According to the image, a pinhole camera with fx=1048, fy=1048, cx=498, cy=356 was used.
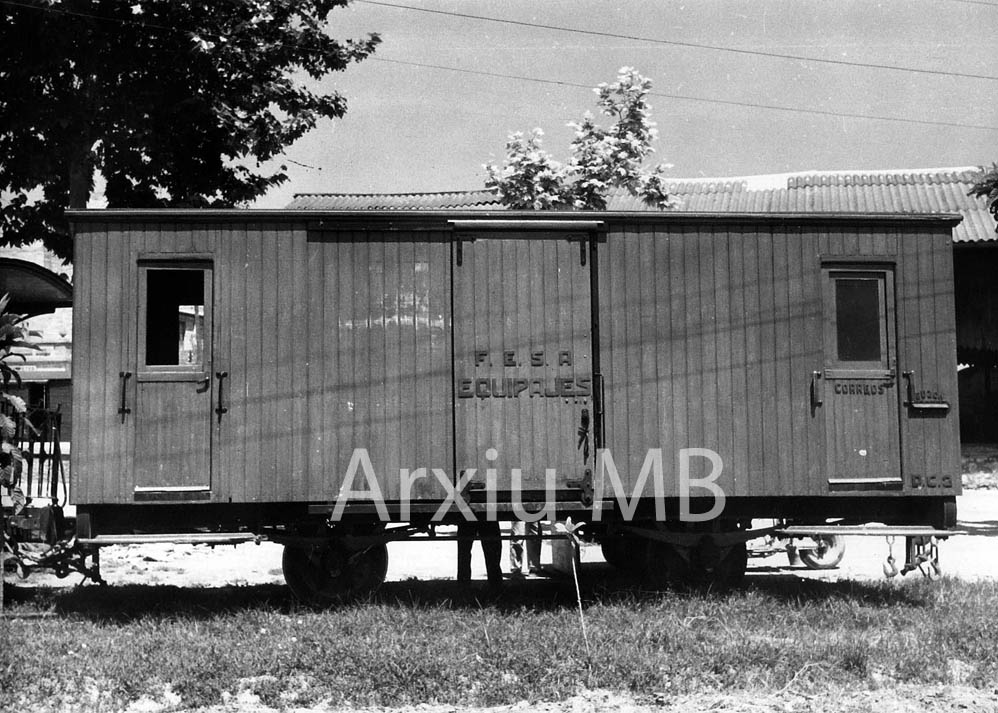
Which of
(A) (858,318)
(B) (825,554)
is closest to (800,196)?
(B) (825,554)

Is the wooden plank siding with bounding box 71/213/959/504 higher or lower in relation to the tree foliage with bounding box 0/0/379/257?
lower

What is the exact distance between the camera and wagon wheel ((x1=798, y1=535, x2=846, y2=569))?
1166 centimetres

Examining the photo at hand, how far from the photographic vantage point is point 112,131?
16781mm

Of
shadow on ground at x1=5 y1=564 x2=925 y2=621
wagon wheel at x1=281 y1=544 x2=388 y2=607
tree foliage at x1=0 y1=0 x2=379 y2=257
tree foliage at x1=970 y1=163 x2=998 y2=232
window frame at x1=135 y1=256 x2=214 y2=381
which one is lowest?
shadow on ground at x1=5 y1=564 x2=925 y2=621

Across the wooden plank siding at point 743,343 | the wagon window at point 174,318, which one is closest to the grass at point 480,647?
the wooden plank siding at point 743,343

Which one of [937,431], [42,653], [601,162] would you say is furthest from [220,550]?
[601,162]

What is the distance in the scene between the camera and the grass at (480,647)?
6.56 meters

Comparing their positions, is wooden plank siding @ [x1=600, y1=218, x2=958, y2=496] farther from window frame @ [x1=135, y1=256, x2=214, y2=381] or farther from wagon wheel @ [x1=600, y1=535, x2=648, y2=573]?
window frame @ [x1=135, y1=256, x2=214, y2=381]

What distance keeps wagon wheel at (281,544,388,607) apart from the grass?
0.21m

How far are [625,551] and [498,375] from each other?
2.59 meters

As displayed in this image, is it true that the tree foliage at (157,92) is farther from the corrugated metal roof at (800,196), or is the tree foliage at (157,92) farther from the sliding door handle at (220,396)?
the sliding door handle at (220,396)

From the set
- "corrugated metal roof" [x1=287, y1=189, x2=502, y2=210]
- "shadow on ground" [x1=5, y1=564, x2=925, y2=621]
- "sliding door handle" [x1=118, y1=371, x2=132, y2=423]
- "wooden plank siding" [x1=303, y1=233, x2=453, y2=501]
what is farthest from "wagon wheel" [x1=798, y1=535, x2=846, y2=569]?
"corrugated metal roof" [x1=287, y1=189, x2=502, y2=210]

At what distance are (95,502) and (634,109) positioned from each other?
13.9 m

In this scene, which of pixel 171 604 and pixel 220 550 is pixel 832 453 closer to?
pixel 171 604
